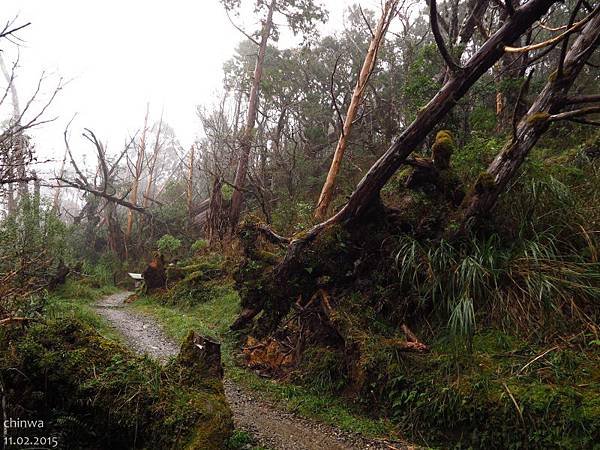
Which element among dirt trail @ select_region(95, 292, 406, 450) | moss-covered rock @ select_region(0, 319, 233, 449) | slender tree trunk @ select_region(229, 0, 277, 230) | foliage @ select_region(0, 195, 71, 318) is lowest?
dirt trail @ select_region(95, 292, 406, 450)

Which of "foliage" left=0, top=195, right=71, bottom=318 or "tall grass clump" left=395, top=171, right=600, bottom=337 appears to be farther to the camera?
"foliage" left=0, top=195, right=71, bottom=318

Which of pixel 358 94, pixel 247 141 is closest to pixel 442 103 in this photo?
pixel 358 94

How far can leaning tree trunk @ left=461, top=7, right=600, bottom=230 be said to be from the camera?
4.25m

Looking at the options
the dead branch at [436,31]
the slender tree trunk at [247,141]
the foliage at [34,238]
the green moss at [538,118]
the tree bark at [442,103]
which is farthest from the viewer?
the slender tree trunk at [247,141]

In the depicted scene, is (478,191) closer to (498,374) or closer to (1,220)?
(498,374)

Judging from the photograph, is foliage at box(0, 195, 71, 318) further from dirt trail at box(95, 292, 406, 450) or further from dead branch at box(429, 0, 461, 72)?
dead branch at box(429, 0, 461, 72)

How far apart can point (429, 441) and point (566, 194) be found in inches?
133

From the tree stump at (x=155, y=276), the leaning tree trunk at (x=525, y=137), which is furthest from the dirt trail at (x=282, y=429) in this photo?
the tree stump at (x=155, y=276)

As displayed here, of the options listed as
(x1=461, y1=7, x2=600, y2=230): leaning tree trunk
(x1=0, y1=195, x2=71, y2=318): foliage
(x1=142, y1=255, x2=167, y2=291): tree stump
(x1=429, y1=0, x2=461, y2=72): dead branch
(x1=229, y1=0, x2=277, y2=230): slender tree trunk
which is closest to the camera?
(x1=429, y1=0, x2=461, y2=72): dead branch

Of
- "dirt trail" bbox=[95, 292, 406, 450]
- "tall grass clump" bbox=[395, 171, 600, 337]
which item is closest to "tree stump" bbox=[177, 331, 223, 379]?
"dirt trail" bbox=[95, 292, 406, 450]

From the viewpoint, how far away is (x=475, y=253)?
4.17 m

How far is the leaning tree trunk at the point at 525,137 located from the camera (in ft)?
13.9

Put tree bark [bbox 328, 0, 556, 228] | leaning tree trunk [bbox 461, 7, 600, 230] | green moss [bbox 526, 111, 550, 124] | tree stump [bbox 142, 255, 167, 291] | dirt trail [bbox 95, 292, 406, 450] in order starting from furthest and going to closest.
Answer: tree stump [bbox 142, 255, 167, 291] < leaning tree trunk [bbox 461, 7, 600, 230] < green moss [bbox 526, 111, 550, 124] < tree bark [bbox 328, 0, 556, 228] < dirt trail [bbox 95, 292, 406, 450]

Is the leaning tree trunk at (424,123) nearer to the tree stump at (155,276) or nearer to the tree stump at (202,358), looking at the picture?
the tree stump at (202,358)
